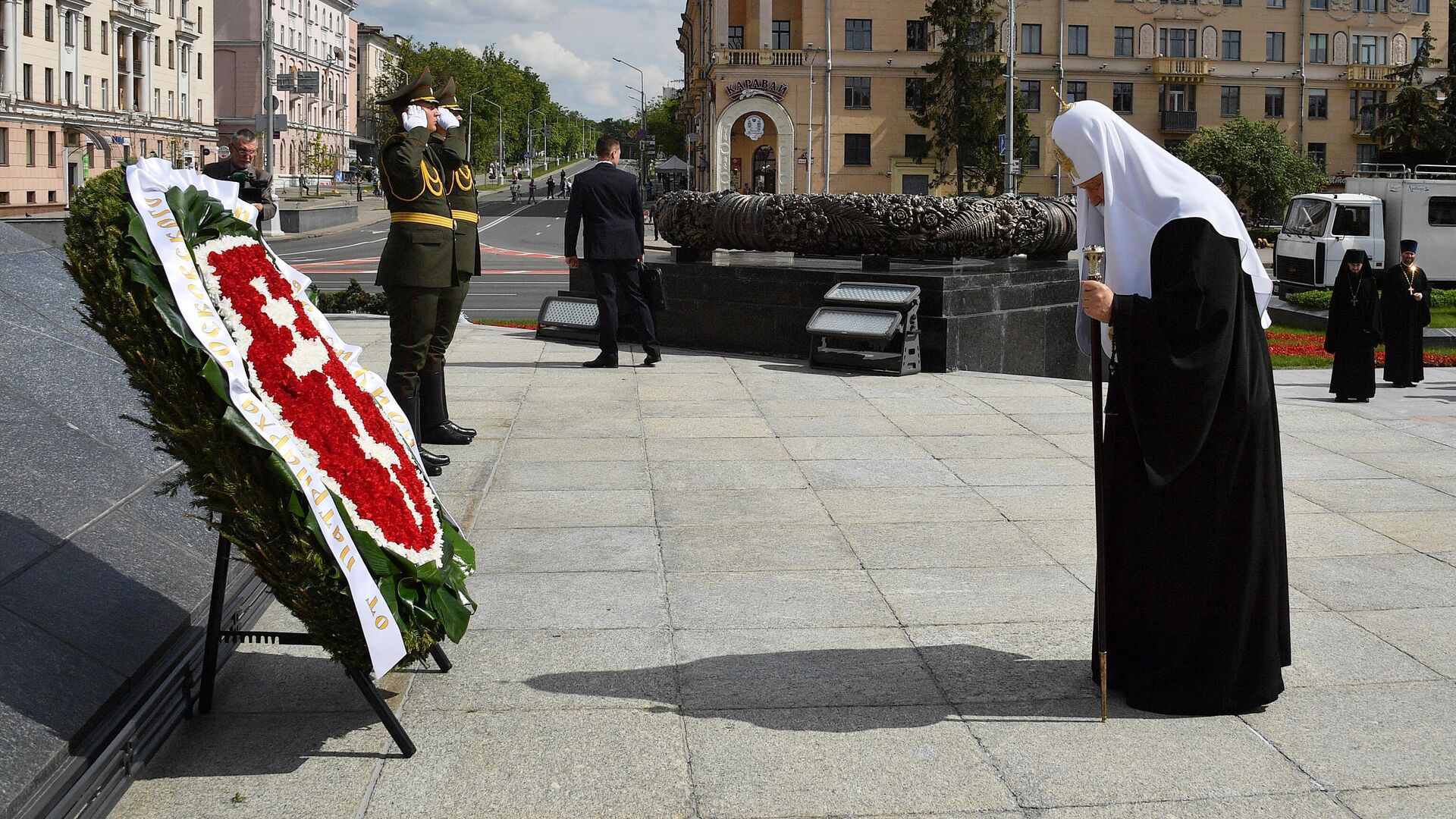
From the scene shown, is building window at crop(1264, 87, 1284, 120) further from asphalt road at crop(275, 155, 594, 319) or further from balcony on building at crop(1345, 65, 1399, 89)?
asphalt road at crop(275, 155, 594, 319)

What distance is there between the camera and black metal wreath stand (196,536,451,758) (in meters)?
3.85

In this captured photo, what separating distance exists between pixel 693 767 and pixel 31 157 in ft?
210

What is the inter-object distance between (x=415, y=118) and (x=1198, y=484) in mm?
4199

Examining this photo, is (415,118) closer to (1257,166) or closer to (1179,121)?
(1257,166)

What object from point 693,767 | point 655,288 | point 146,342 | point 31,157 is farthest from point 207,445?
point 31,157

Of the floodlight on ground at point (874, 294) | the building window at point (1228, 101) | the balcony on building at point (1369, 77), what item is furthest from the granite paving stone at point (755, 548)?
the balcony on building at point (1369, 77)

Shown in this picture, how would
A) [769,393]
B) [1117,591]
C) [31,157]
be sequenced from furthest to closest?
1. [31,157]
2. [769,393]
3. [1117,591]

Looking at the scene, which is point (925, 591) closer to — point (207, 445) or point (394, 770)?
point (394, 770)

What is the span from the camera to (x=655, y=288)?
12.7 meters

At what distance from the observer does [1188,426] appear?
4.15m

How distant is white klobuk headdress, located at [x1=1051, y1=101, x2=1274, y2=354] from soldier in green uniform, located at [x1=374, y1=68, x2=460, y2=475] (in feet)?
13.3

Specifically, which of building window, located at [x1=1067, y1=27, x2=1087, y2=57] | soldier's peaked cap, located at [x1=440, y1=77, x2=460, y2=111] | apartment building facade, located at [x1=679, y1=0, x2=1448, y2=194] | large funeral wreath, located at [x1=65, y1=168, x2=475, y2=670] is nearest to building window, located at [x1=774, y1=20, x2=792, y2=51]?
apartment building facade, located at [x1=679, y1=0, x2=1448, y2=194]

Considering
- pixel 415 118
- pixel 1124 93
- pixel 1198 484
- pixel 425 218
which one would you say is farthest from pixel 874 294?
pixel 1124 93

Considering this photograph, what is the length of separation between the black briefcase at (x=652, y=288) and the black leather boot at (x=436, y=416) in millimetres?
4116
